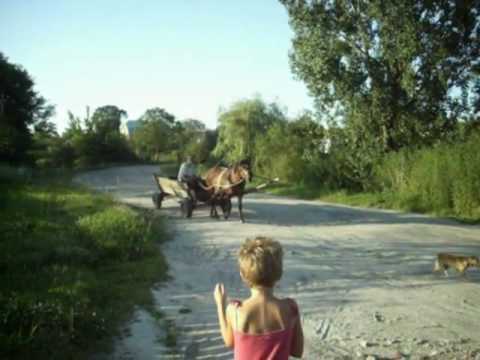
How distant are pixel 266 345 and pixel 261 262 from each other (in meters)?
0.41

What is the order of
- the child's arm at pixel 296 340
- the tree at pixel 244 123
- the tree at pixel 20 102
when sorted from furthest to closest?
1. the tree at pixel 20 102
2. the tree at pixel 244 123
3. the child's arm at pixel 296 340

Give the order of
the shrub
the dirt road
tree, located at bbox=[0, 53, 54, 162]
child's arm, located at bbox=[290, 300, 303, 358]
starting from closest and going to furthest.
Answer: child's arm, located at bbox=[290, 300, 303, 358] < the dirt road < the shrub < tree, located at bbox=[0, 53, 54, 162]

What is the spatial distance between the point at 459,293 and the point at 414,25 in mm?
12715

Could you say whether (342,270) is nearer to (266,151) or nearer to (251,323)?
(251,323)

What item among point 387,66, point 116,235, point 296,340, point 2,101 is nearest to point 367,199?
point 387,66

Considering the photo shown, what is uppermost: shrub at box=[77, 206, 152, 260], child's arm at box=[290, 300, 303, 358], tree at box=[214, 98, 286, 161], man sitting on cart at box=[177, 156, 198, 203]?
tree at box=[214, 98, 286, 161]

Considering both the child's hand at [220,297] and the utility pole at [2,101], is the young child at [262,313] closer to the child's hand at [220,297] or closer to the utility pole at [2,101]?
the child's hand at [220,297]

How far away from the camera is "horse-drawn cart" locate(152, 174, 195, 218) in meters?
13.6

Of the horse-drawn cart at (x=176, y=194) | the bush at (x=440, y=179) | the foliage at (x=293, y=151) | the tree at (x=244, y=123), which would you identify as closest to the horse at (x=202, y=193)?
the horse-drawn cart at (x=176, y=194)

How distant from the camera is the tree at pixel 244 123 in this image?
33.2 meters

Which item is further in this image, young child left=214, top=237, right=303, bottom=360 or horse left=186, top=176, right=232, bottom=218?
horse left=186, top=176, right=232, bottom=218

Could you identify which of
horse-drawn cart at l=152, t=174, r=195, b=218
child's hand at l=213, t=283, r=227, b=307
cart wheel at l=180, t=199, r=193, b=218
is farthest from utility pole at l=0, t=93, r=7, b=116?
child's hand at l=213, t=283, r=227, b=307

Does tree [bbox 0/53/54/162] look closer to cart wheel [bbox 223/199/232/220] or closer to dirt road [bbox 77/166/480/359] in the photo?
cart wheel [bbox 223/199/232/220]

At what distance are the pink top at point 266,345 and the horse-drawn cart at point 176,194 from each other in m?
11.4
